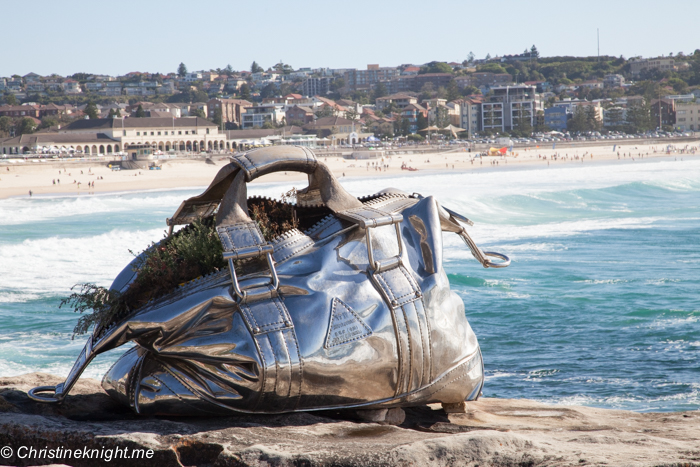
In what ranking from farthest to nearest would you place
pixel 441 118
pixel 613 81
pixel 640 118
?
pixel 613 81
pixel 441 118
pixel 640 118

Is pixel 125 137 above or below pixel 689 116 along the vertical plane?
below

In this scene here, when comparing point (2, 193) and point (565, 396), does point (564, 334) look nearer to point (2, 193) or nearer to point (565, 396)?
point (565, 396)

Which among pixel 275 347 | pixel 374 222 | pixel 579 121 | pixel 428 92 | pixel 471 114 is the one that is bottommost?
pixel 275 347

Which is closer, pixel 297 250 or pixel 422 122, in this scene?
pixel 297 250

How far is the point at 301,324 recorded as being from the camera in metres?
3.39

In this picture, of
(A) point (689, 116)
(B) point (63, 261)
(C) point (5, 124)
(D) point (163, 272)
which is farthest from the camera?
(A) point (689, 116)

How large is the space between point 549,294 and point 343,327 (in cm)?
1058

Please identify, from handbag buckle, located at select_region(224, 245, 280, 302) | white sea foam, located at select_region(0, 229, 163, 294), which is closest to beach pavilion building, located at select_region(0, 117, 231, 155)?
white sea foam, located at select_region(0, 229, 163, 294)

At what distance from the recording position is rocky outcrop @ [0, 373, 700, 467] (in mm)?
3000

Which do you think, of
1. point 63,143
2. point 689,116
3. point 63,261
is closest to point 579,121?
point 689,116

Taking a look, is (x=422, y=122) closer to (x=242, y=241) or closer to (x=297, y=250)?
(x=297, y=250)

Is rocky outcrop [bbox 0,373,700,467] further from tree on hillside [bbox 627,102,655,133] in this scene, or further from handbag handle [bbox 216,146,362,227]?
tree on hillside [bbox 627,102,655,133]

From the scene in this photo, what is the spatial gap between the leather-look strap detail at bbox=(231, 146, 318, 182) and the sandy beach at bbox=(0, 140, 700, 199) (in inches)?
1961

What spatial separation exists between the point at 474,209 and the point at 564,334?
23.3m
